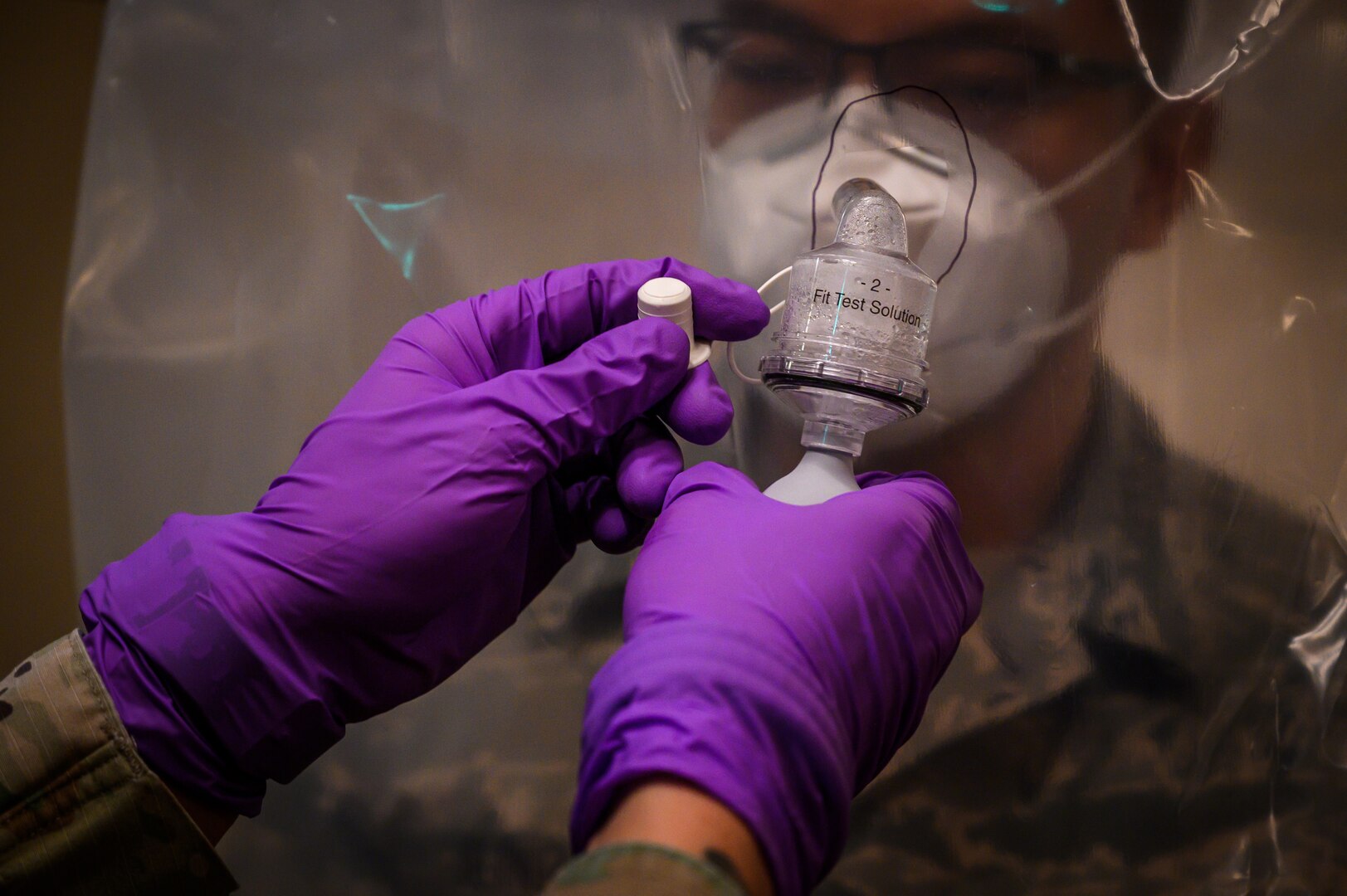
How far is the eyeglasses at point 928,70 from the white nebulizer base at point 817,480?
0.42 meters

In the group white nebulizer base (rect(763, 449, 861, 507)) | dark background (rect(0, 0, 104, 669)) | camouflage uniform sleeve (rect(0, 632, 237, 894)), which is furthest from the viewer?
dark background (rect(0, 0, 104, 669))

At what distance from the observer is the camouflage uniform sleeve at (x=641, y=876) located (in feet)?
1.63

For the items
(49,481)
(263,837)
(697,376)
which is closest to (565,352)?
(697,376)

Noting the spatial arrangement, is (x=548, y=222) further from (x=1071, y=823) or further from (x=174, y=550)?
(x=1071, y=823)

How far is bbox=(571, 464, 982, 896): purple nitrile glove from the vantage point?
1.95ft

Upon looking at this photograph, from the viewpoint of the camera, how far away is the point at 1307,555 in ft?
3.17

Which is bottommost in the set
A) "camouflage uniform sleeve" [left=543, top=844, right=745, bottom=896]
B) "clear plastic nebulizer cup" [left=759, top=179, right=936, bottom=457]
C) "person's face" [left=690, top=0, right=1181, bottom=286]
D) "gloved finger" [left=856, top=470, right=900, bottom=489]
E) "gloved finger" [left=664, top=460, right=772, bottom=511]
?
"camouflage uniform sleeve" [left=543, top=844, right=745, bottom=896]

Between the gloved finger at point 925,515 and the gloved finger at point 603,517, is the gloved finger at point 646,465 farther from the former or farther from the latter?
the gloved finger at point 925,515

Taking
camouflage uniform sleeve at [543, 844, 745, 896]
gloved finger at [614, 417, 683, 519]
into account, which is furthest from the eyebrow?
camouflage uniform sleeve at [543, 844, 745, 896]

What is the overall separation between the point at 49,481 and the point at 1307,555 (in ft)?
4.99

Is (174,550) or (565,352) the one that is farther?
(565,352)

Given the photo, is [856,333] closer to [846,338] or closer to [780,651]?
[846,338]

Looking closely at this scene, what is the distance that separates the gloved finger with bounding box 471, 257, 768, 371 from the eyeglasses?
0.26 meters

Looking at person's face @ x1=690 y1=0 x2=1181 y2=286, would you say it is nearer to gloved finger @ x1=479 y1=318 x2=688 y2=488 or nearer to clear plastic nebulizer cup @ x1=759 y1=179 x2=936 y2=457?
clear plastic nebulizer cup @ x1=759 y1=179 x2=936 y2=457
